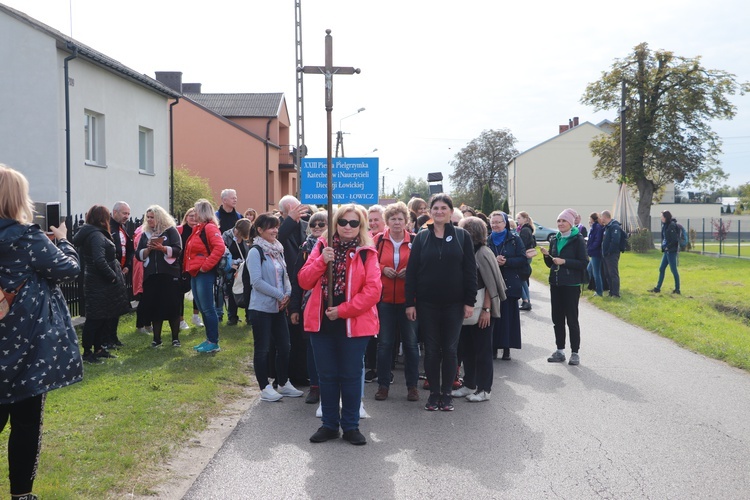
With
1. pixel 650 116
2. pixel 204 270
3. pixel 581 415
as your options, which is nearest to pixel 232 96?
pixel 650 116

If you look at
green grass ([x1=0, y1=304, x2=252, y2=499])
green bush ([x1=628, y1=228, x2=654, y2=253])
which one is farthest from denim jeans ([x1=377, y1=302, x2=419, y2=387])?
green bush ([x1=628, y1=228, x2=654, y2=253])

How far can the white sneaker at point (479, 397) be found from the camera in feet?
24.2

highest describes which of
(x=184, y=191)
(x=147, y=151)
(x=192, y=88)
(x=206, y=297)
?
(x=192, y=88)

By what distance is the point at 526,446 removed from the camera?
A: 5.81 m

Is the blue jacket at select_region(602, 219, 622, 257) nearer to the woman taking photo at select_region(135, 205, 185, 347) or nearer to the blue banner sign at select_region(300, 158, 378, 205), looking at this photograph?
the blue banner sign at select_region(300, 158, 378, 205)

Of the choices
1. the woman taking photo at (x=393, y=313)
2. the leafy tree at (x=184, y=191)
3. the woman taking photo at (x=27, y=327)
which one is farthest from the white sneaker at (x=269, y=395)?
the leafy tree at (x=184, y=191)

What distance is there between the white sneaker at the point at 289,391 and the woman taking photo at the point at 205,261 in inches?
83.8

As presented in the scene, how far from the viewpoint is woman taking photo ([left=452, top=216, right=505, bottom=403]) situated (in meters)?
7.41

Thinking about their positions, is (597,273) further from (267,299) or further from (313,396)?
(267,299)

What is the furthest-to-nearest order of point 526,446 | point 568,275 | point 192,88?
point 192,88
point 568,275
point 526,446

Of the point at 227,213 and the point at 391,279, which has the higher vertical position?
the point at 227,213

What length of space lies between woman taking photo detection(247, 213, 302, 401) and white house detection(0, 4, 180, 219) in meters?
11.5

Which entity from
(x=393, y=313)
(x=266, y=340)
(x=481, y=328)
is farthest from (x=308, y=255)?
(x=481, y=328)

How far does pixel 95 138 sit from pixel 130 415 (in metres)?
15.2
